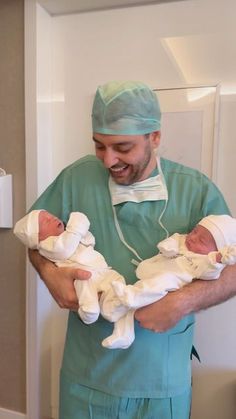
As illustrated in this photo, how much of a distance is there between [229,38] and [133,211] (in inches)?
33.0

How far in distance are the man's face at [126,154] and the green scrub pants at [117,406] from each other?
65 centimetres

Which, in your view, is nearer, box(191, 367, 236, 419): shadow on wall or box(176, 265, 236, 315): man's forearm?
box(176, 265, 236, 315): man's forearm

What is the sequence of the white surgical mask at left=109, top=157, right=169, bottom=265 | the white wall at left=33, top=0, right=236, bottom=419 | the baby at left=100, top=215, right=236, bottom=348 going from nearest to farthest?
the baby at left=100, top=215, right=236, bottom=348
the white surgical mask at left=109, top=157, right=169, bottom=265
the white wall at left=33, top=0, right=236, bottom=419

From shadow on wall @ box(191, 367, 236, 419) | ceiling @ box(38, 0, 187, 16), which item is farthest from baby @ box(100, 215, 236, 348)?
ceiling @ box(38, 0, 187, 16)

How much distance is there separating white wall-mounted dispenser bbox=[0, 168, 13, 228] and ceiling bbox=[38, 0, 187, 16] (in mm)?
745

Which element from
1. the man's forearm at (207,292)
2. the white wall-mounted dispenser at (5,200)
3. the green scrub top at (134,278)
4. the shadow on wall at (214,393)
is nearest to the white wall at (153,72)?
the shadow on wall at (214,393)

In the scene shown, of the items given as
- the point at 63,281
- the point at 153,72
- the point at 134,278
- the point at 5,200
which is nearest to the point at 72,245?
the point at 63,281

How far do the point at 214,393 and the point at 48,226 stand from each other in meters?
1.13

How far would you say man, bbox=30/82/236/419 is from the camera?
1.05 metres

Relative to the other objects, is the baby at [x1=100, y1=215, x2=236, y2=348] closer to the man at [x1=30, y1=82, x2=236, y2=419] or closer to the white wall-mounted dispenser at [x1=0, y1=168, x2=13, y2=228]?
the man at [x1=30, y1=82, x2=236, y2=419]

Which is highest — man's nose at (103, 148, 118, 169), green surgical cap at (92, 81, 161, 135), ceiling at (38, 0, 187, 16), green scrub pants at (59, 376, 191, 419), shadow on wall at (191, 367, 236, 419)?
ceiling at (38, 0, 187, 16)

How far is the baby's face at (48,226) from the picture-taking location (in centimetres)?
110

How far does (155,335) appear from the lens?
A: 109 cm

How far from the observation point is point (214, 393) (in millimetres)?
1640
